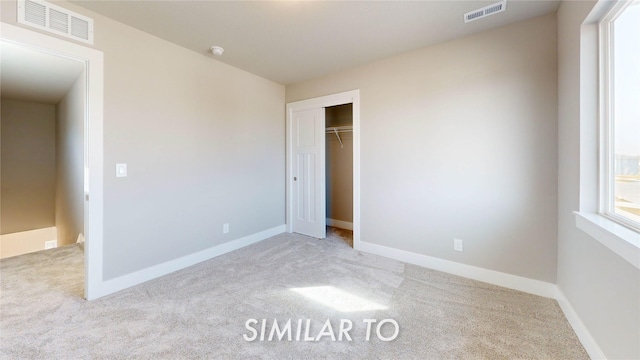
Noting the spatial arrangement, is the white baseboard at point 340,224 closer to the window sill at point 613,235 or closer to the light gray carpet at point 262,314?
the light gray carpet at point 262,314

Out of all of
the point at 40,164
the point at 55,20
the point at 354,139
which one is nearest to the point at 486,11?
the point at 354,139

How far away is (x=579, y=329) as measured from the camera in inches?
65.2

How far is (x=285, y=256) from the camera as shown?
313 cm

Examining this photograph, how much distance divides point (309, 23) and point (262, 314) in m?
2.54

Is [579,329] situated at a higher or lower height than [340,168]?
lower

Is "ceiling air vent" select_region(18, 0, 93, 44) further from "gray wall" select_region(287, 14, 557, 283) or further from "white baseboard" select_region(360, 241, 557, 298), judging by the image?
"white baseboard" select_region(360, 241, 557, 298)

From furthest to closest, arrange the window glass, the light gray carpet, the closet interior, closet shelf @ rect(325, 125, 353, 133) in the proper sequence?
the closet interior
closet shelf @ rect(325, 125, 353, 133)
the light gray carpet
the window glass


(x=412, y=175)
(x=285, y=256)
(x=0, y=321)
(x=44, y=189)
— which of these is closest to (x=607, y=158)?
(x=412, y=175)

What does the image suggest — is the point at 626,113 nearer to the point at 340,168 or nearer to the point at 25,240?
the point at 340,168

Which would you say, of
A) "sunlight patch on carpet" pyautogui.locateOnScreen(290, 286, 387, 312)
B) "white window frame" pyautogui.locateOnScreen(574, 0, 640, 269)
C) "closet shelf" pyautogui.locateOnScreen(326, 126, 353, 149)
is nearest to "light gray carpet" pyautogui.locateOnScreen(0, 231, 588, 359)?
"sunlight patch on carpet" pyautogui.locateOnScreen(290, 286, 387, 312)

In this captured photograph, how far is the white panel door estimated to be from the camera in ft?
12.6

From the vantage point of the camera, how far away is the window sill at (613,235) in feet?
3.60

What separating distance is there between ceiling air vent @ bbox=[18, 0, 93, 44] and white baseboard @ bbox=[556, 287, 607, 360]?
4221 millimetres

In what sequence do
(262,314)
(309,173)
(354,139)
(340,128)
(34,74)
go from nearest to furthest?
(262,314) < (354,139) < (34,74) < (309,173) < (340,128)
